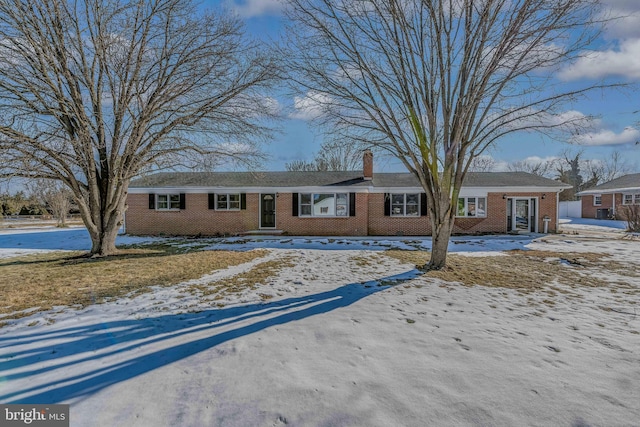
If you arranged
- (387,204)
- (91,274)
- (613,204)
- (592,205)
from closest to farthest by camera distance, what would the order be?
1. (91,274)
2. (387,204)
3. (613,204)
4. (592,205)

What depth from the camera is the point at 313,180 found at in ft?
55.2

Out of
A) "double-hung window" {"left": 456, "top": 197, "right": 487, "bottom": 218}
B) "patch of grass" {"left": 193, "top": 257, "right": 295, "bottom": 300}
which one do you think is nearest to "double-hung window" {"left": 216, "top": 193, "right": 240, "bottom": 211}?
"patch of grass" {"left": 193, "top": 257, "right": 295, "bottom": 300}

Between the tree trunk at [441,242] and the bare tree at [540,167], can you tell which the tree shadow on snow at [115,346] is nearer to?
the tree trunk at [441,242]

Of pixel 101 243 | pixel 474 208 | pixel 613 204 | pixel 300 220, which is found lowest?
pixel 101 243

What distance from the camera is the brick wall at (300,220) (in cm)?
1586

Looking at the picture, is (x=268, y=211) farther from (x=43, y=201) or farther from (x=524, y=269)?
(x=43, y=201)

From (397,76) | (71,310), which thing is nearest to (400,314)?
(71,310)

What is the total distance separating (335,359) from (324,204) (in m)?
13.0

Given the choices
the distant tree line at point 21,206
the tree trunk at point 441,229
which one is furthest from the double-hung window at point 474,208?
the distant tree line at point 21,206

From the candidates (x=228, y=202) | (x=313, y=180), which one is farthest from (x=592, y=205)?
(x=228, y=202)

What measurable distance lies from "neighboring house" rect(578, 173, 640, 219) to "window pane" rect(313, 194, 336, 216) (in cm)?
2339

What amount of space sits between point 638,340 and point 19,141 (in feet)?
40.6

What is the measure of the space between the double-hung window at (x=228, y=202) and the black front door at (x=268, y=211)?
4.46ft

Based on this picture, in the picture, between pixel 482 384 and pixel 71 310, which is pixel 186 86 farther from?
pixel 482 384
